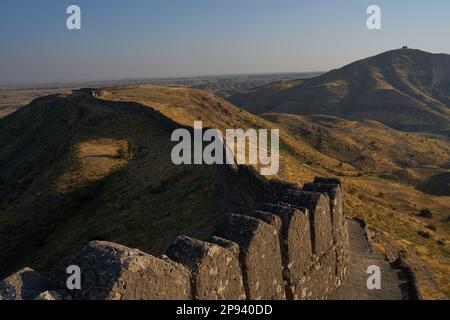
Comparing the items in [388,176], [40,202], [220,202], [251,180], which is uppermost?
[251,180]

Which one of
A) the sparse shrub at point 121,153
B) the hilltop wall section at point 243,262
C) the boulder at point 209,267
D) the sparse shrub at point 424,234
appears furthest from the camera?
the sparse shrub at point 121,153

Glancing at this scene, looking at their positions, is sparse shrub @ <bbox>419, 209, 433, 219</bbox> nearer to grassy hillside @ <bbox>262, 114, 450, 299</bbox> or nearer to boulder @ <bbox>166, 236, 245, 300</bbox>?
grassy hillside @ <bbox>262, 114, 450, 299</bbox>

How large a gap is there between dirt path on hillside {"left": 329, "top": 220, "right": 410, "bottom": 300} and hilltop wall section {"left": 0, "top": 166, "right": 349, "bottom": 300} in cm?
43

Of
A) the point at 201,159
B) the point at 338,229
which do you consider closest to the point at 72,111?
the point at 201,159

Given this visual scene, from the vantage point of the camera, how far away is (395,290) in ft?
44.9

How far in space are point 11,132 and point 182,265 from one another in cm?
6774

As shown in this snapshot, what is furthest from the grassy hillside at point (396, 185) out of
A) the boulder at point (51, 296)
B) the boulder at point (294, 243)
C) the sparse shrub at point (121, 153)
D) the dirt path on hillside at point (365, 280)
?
the sparse shrub at point (121, 153)

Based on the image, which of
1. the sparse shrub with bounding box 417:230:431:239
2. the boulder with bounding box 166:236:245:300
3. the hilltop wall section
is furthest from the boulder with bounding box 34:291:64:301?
the sparse shrub with bounding box 417:230:431:239

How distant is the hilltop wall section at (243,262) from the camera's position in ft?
21.8

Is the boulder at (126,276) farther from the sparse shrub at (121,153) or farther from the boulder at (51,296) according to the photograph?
the sparse shrub at (121,153)

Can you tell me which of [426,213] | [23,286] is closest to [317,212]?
[23,286]

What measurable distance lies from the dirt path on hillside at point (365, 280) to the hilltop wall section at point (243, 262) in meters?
0.43

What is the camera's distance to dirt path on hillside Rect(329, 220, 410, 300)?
13.2m
